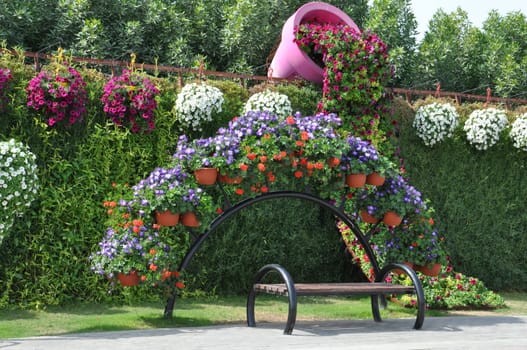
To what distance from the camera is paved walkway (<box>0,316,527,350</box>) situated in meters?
5.21

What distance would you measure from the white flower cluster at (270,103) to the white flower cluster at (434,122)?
7.01 ft

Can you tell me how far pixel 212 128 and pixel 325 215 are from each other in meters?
2.02

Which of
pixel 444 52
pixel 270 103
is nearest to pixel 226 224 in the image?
pixel 270 103

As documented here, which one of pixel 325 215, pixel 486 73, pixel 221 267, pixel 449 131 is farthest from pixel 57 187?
pixel 486 73

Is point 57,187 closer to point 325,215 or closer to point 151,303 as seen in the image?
point 151,303

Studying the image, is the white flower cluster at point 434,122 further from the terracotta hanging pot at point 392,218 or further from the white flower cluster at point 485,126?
the terracotta hanging pot at point 392,218

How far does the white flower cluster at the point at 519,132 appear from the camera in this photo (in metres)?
10.7

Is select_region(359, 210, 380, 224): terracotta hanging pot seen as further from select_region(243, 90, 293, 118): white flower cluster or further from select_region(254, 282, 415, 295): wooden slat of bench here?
select_region(243, 90, 293, 118): white flower cluster

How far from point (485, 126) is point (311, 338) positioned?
5.72 metres

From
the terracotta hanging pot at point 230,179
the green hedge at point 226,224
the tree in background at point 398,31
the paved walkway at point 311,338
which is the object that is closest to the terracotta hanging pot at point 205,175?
the terracotta hanging pot at point 230,179

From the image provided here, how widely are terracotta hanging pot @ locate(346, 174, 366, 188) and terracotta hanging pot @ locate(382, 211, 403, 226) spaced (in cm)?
51

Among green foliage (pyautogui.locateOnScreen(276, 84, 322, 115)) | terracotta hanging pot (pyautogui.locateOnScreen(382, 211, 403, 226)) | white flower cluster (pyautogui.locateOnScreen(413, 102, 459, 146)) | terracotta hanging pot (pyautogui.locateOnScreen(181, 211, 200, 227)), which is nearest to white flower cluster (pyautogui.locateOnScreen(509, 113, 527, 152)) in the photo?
white flower cluster (pyautogui.locateOnScreen(413, 102, 459, 146))

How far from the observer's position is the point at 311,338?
5.71 m

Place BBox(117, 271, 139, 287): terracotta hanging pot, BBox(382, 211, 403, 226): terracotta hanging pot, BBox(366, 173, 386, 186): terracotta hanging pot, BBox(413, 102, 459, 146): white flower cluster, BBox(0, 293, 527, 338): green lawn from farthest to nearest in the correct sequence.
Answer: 1. BBox(413, 102, 459, 146): white flower cluster
2. BBox(382, 211, 403, 226): terracotta hanging pot
3. BBox(366, 173, 386, 186): terracotta hanging pot
4. BBox(0, 293, 527, 338): green lawn
5. BBox(117, 271, 139, 287): terracotta hanging pot
